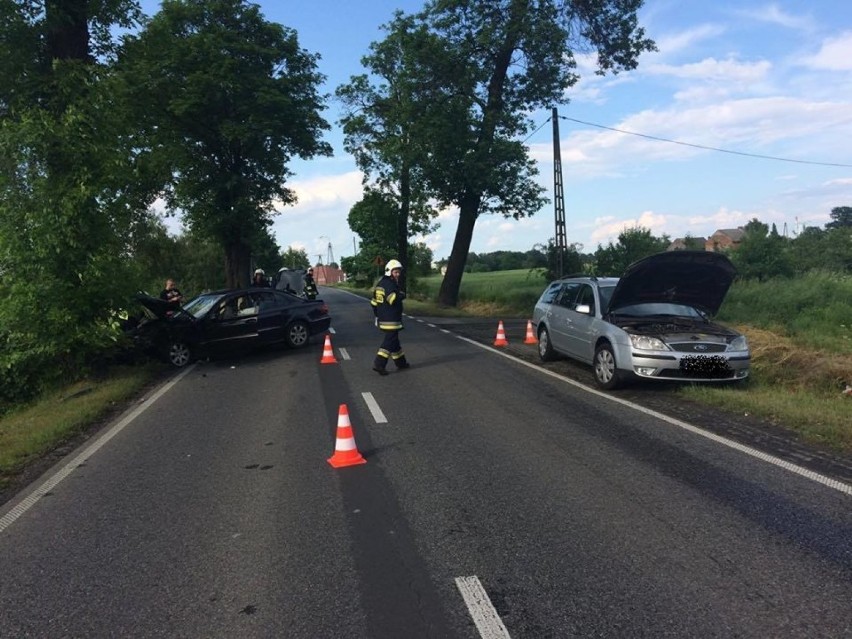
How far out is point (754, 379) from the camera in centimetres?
972

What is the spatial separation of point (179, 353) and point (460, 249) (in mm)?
17159

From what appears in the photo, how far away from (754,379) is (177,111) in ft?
64.9

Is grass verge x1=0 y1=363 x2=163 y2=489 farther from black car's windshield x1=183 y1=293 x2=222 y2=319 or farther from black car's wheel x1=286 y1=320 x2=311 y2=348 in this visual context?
black car's wheel x1=286 y1=320 x2=311 y2=348

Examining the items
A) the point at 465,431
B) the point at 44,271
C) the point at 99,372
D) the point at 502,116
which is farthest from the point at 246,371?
the point at 502,116

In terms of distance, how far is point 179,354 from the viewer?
1313cm

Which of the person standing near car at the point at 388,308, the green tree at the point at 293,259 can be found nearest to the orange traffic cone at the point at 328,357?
the person standing near car at the point at 388,308

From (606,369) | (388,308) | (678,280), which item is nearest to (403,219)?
(388,308)

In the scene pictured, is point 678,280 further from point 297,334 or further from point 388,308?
point 297,334

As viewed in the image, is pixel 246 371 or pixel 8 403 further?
pixel 246 371

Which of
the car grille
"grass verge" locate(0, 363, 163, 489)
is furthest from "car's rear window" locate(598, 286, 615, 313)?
"grass verge" locate(0, 363, 163, 489)

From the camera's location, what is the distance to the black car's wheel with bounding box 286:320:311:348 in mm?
14914

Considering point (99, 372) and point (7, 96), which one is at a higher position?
point (7, 96)

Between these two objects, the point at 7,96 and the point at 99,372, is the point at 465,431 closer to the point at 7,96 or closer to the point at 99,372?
the point at 99,372

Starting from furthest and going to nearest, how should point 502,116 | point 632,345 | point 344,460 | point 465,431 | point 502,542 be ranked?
point 502,116, point 632,345, point 465,431, point 344,460, point 502,542
